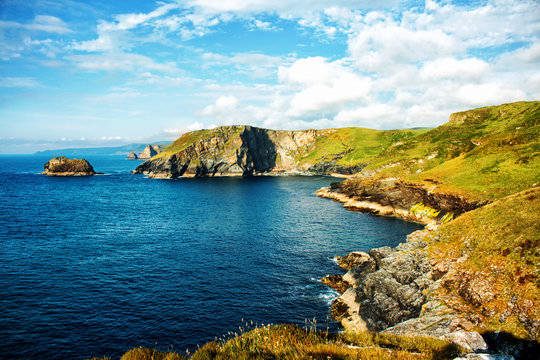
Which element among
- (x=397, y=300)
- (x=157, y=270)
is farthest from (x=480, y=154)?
(x=157, y=270)

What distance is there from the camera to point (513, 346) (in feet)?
68.4

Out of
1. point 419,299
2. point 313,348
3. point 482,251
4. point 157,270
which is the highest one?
point 313,348

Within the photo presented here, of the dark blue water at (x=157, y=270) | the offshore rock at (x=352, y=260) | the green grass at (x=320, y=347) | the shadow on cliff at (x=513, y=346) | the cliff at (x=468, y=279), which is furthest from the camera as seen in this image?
the offshore rock at (x=352, y=260)

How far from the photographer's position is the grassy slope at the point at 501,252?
78.5 feet

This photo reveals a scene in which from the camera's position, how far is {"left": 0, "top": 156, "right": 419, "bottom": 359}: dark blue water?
3122cm

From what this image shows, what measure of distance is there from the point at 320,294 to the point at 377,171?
93.9m

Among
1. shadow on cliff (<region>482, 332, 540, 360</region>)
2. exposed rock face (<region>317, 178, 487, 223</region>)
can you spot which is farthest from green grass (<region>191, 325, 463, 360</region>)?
exposed rock face (<region>317, 178, 487, 223</region>)

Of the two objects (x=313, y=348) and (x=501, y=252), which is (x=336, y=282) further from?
(x=313, y=348)

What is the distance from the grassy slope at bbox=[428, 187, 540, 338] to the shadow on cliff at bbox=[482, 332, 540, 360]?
66 cm

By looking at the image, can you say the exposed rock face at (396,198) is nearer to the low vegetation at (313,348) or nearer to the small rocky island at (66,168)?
the low vegetation at (313,348)

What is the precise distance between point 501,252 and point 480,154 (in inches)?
2669

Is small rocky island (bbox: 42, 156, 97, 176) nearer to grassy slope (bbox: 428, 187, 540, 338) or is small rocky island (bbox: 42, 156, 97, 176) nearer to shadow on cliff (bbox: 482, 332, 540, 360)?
grassy slope (bbox: 428, 187, 540, 338)

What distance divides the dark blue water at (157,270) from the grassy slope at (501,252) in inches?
→ 655

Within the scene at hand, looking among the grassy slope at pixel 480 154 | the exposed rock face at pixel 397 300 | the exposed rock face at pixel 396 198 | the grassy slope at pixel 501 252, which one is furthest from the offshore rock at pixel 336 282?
the grassy slope at pixel 480 154
